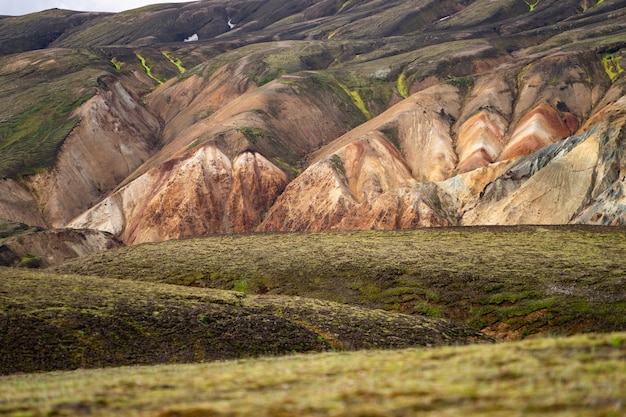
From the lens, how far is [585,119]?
118062mm

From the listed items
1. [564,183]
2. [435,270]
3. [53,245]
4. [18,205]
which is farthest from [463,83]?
[435,270]

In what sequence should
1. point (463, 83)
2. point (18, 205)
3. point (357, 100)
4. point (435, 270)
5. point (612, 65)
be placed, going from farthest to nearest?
point (357, 100) < point (463, 83) < point (612, 65) < point (18, 205) < point (435, 270)

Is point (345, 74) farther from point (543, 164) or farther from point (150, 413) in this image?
point (150, 413)

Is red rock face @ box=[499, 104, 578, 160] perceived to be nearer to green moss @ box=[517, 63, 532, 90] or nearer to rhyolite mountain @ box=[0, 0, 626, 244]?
rhyolite mountain @ box=[0, 0, 626, 244]

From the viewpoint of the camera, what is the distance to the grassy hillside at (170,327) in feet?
118

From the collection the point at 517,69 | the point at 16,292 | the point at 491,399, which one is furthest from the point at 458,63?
the point at 491,399

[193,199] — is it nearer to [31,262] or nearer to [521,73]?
[31,262]

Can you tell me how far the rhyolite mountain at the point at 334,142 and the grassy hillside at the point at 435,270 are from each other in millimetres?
20848

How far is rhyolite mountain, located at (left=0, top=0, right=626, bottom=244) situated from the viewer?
98.6 metres

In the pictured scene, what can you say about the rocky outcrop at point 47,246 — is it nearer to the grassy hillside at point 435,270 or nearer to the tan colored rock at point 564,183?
the grassy hillside at point 435,270

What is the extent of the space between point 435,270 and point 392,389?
40.4 m

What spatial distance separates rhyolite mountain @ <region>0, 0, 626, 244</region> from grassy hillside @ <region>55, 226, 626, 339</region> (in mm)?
20848

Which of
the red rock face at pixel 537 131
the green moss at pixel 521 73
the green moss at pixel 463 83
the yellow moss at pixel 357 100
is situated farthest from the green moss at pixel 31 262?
the green moss at pixel 521 73

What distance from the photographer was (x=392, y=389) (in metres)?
17.2
